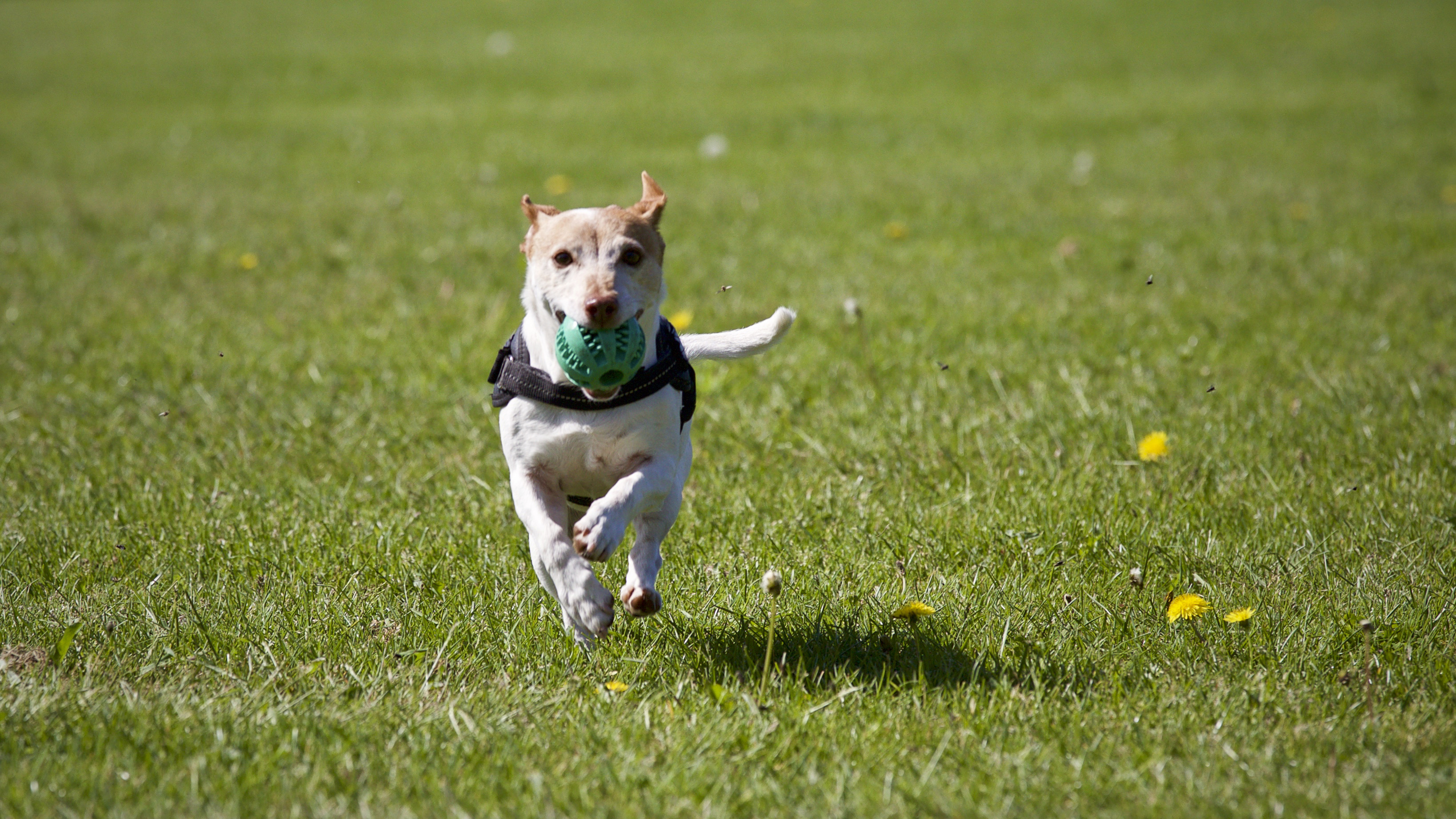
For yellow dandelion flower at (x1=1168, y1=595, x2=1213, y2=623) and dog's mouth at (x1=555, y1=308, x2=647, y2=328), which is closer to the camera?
dog's mouth at (x1=555, y1=308, x2=647, y2=328)

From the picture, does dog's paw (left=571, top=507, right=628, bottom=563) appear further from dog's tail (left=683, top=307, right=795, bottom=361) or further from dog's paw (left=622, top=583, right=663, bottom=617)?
dog's tail (left=683, top=307, right=795, bottom=361)

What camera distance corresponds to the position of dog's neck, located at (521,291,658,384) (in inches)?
Answer: 111

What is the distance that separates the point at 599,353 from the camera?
257cm

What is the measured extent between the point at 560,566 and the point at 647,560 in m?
0.22

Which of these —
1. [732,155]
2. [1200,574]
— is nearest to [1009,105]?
[732,155]

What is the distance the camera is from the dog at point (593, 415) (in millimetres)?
2703

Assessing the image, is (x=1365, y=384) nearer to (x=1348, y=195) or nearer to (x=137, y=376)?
(x=1348, y=195)

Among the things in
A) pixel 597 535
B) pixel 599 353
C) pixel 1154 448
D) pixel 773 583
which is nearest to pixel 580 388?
pixel 599 353

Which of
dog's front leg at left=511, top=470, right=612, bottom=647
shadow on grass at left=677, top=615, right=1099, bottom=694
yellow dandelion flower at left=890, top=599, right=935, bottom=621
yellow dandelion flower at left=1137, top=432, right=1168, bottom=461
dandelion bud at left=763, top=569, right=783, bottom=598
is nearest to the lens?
dandelion bud at left=763, top=569, right=783, bottom=598

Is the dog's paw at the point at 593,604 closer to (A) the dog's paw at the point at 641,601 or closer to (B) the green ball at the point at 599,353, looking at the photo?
(A) the dog's paw at the point at 641,601

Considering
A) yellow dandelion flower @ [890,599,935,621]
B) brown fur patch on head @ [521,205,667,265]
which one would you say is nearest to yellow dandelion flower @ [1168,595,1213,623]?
yellow dandelion flower @ [890,599,935,621]

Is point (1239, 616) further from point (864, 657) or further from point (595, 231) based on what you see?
point (595, 231)

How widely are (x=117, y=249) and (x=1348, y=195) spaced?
8.21 m

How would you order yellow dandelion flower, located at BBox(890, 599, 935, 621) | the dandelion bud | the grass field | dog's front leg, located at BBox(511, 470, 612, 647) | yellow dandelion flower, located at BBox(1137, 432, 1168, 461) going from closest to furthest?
the grass field, the dandelion bud, dog's front leg, located at BBox(511, 470, 612, 647), yellow dandelion flower, located at BBox(890, 599, 935, 621), yellow dandelion flower, located at BBox(1137, 432, 1168, 461)
